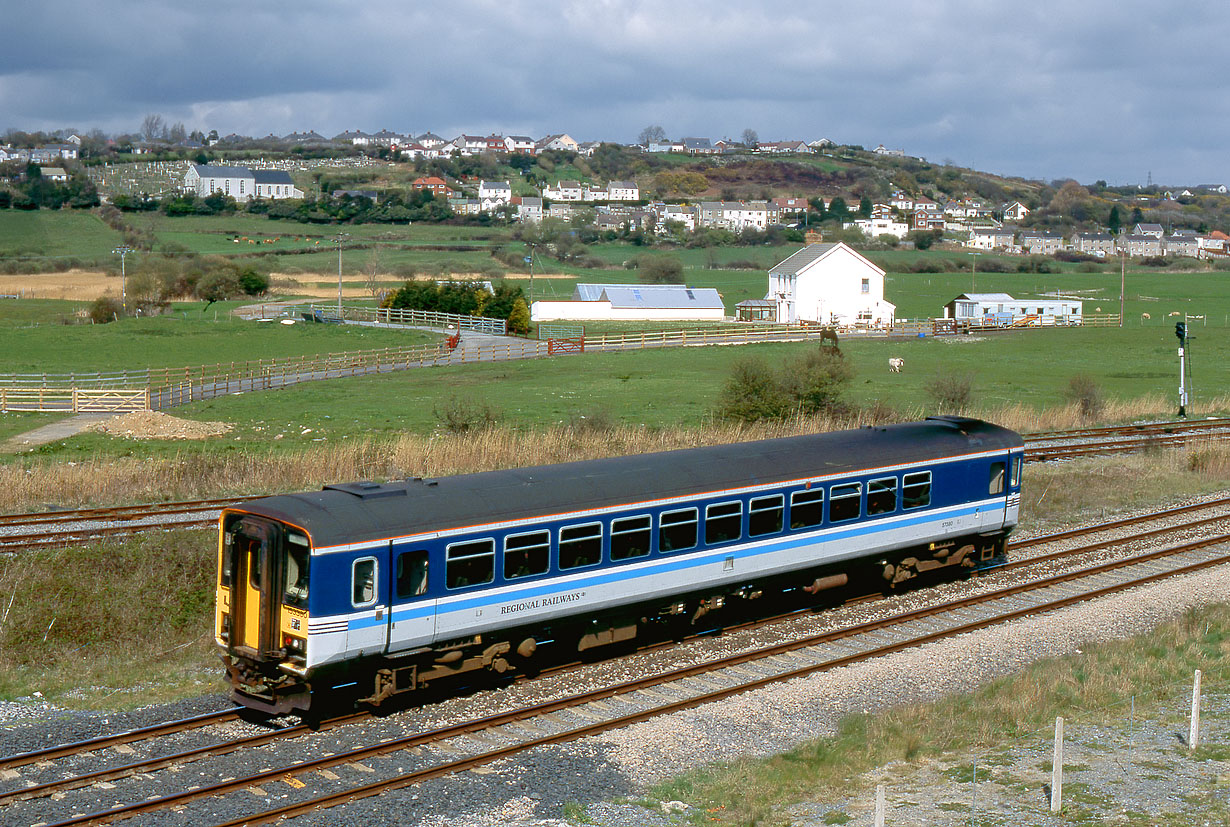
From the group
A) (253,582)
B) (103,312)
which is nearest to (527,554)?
(253,582)

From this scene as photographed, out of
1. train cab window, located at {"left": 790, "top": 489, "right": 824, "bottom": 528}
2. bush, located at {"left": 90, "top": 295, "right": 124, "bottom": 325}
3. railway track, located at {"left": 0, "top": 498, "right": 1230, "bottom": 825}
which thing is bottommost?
railway track, located at {"left": 0, "top": 498, "right": 1230, "bottom": 825}

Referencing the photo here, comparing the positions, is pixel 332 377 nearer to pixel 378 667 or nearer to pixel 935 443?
pixel 935 443

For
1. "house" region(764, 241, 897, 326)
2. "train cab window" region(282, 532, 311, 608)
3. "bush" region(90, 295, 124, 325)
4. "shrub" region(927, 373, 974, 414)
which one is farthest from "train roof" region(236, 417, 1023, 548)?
"bush" region(90, 295, 124, 325)

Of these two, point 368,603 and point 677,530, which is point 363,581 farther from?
point 677,530

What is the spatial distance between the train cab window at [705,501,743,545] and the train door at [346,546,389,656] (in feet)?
18.5

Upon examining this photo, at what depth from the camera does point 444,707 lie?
15.4 m

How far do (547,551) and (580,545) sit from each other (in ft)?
1.98

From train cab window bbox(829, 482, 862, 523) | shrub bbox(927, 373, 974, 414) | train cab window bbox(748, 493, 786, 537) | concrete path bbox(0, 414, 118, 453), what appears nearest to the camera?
train cab window bbox(748, 493, 786, 537)

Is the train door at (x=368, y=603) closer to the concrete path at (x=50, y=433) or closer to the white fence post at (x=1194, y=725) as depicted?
the white fence post at (x=1194, y=725)

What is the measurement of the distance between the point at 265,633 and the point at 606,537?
4.95m

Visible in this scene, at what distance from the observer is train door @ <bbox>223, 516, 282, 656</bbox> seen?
14.1 m

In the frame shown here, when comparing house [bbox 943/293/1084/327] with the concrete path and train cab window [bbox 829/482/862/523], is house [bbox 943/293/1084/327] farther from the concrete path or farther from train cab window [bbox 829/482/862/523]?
train cab window [bbox 829/482/862/523]

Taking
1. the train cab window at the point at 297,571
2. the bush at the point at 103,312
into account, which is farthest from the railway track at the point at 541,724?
the bush at the point at 103,312

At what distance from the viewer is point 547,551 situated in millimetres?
16000
